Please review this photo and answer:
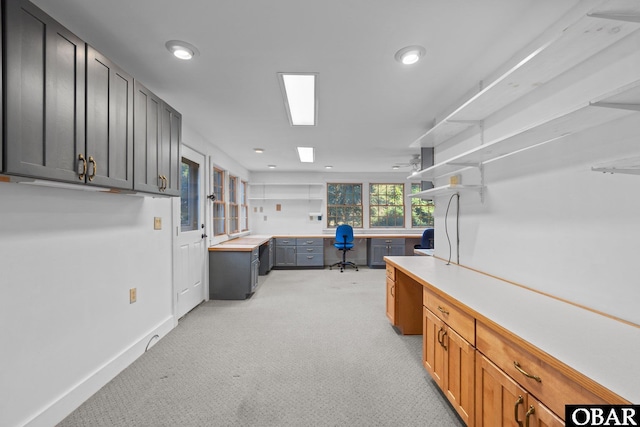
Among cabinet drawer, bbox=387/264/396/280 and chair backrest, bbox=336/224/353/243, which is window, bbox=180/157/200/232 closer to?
cabinet drawer, bbox=387/264/396/280

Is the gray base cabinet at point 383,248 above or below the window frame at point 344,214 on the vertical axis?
below

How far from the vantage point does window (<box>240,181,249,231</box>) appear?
6.59m

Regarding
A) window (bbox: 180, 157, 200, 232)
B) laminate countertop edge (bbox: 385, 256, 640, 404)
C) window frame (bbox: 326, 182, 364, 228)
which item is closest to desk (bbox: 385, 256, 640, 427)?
laminate countertop edge (bbox: 385, 256, 640, 404)

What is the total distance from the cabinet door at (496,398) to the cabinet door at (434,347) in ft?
1.34

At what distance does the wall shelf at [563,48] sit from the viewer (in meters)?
1.05

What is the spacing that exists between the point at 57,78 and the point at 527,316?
268 cm

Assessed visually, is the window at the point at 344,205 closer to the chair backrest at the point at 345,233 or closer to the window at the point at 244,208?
the chair backrest at the point at 345,233

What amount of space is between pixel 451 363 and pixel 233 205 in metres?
5.10

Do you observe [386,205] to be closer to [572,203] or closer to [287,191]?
[287,191]

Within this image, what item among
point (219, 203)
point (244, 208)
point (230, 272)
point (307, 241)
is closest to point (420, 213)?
point (307, 241)

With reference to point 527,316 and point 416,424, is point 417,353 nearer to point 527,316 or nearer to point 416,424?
point 416,424

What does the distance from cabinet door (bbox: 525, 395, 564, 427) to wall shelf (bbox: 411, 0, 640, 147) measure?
1.48 m

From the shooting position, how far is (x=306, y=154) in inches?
207

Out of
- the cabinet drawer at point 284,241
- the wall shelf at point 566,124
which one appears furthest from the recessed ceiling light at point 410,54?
the cabinet drawer at point 284,241
